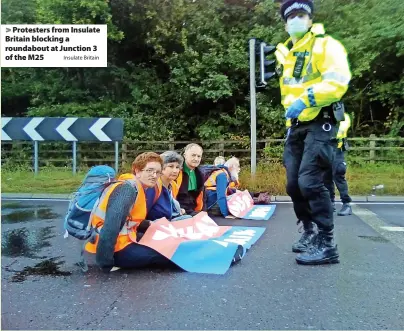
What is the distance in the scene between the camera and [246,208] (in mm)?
7977

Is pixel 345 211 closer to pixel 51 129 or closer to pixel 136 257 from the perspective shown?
pixel 136 257

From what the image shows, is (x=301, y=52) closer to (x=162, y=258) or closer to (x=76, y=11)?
(x=162, y=258)

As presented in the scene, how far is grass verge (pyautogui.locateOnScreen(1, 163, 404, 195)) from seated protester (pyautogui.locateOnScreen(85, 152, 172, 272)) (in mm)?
6781

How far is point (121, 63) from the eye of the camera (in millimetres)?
20984

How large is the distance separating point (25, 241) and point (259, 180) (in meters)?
6.64

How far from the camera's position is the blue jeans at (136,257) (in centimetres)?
409

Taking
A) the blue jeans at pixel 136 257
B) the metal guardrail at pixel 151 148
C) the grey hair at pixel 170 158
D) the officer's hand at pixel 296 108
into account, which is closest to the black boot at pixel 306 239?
the officer's hand at pixel 296 108

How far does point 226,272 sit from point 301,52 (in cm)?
186

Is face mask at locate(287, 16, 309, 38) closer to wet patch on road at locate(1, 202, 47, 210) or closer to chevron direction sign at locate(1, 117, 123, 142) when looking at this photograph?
wet patch on road at locate(1, 202, 47, 210)

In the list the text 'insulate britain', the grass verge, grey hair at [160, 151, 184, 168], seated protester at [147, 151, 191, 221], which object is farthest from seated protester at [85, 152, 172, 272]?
the grass verge

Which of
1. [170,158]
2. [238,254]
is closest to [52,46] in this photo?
[238,254]

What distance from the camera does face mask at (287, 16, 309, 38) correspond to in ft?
14.2

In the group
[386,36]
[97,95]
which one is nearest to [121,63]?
[97,95]

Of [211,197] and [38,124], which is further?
[38,124]
